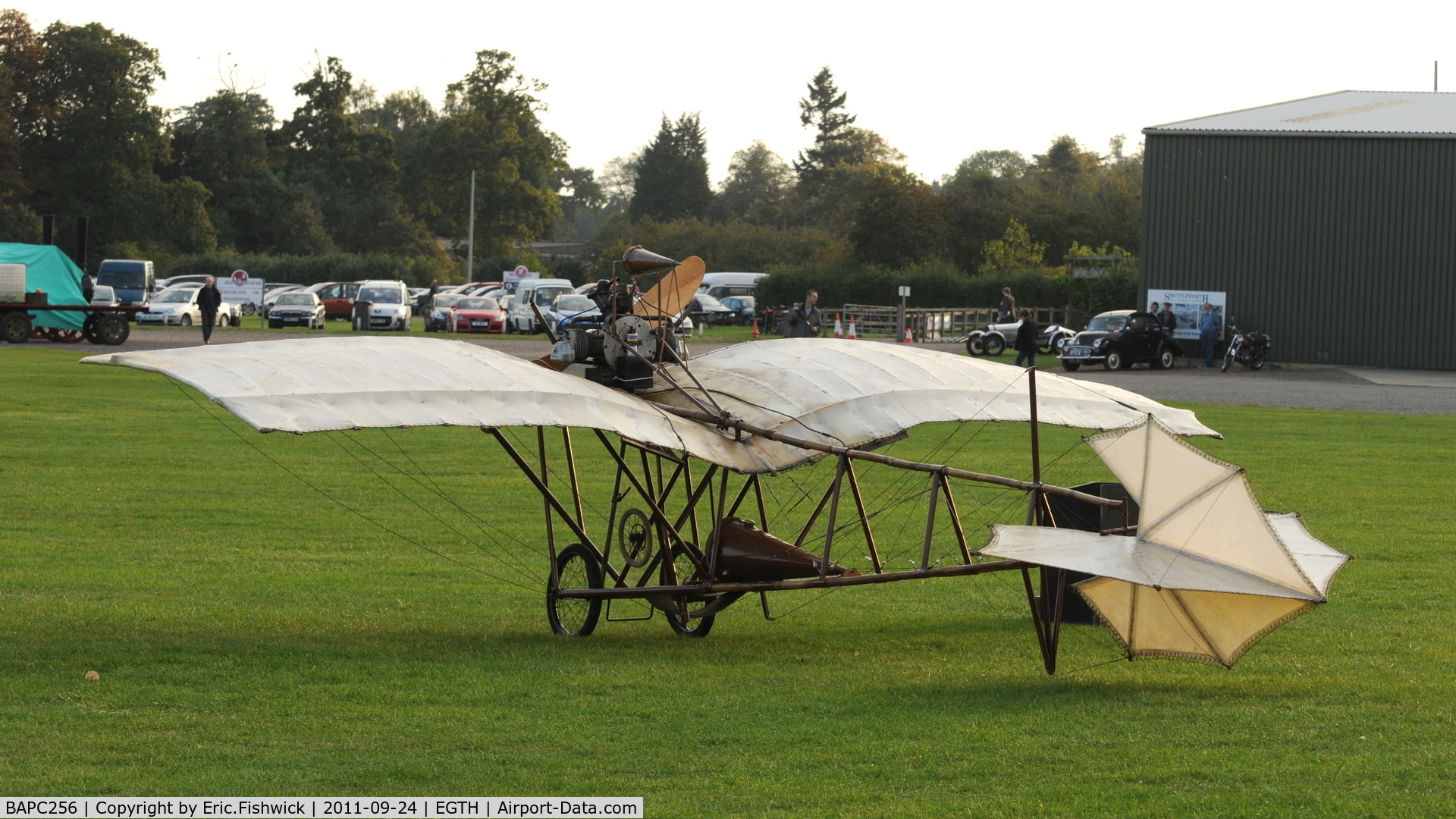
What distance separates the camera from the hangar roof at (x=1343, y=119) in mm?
42406

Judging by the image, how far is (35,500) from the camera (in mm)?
14758

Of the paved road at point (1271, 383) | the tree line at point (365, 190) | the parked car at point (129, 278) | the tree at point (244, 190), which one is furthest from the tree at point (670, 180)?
the paved road at point (1271, 383)

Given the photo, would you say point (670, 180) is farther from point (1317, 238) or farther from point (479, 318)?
point (1317, 238)

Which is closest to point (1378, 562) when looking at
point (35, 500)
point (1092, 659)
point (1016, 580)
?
point (1016, 580)

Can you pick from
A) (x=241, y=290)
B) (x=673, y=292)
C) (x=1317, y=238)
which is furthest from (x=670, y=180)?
(x=673, y=292)

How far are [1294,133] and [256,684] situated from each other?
41402 millimetres

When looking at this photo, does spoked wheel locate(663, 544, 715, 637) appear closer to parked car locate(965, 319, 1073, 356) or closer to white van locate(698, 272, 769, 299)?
parked car locate(965, 319, 1073, 356)

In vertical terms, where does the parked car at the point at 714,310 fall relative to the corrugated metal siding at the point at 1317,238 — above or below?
below

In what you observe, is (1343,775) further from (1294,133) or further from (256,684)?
(1294,133)

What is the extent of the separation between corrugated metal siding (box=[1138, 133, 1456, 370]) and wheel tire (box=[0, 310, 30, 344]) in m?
33.1

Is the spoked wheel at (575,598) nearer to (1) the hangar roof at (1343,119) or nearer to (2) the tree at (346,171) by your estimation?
(1) the hangar roof at (1343,119)

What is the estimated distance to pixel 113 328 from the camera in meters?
38.7

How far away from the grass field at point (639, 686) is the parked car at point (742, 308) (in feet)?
189

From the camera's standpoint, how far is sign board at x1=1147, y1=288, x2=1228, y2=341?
A: 145 feet
